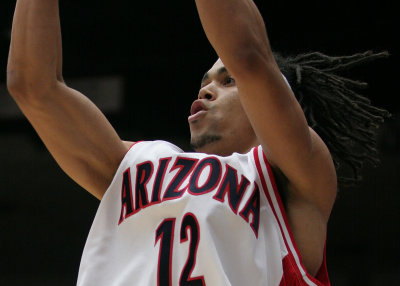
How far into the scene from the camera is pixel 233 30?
1.59 metres

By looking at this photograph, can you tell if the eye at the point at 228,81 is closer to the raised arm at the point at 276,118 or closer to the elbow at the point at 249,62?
the raised arm at the point at 276,118

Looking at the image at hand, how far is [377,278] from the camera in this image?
10.7 feet

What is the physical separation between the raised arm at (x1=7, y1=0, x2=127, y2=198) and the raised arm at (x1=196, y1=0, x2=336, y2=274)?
1.19 feet

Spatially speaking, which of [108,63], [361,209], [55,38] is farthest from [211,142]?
[108,63]

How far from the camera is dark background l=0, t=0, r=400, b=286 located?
3328 mm

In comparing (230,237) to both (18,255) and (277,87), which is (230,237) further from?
(18,255)

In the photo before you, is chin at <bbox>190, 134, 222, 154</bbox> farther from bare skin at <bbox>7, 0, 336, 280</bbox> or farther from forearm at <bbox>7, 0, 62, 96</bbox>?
forearm at <bbox>7, 0, 62, 96</bbox>

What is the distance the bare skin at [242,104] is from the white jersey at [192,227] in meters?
0.06

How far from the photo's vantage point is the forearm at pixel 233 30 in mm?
1581

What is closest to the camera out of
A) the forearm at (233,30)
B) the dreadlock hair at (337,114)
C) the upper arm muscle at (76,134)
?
the forearm at (233,30)

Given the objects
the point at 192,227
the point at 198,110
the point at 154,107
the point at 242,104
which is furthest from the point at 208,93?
the point at 154,107

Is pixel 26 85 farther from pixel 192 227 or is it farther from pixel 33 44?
pixel 192 227

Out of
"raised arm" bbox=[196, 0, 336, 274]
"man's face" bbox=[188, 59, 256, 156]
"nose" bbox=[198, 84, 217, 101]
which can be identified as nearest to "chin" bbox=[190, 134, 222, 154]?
"man's face" bbox=[188, 59, 256, 156]

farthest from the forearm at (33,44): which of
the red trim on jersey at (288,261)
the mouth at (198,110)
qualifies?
the red trim on jersey at (288,261)
